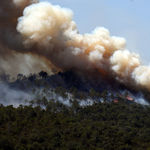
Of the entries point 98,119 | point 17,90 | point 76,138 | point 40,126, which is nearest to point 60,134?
point 76,138

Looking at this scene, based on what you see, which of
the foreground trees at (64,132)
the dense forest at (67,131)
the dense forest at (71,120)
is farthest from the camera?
the dense forest at (71,120)

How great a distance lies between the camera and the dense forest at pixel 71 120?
178 ft

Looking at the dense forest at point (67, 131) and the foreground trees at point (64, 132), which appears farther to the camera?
the dense forest at point (67, 131)

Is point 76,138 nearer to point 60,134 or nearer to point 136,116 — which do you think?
point 60,134

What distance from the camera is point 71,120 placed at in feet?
234

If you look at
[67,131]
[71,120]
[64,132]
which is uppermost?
[71,120]

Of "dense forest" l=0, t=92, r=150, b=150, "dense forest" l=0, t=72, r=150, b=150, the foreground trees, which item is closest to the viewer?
the foreground trees

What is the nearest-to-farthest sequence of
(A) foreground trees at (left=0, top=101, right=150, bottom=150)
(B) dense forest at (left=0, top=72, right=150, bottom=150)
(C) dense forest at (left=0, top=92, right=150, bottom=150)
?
(A) foreground trees at (left=0, top=101, right=150, bottom=150), (C) dense forest at (left=0, top=92, right=150, bottom=150), (B) dense forest at (left=0, top=72, right=150, bottom=150)

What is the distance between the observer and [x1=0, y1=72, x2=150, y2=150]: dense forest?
54.4 m

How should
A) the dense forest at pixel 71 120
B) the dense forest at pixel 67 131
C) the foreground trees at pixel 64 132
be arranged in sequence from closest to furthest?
the foreground trees at pixel 64 132 < the dense forest at pixel 67 131 < the dense forest at pixel 71 120

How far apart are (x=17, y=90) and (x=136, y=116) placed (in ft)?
141

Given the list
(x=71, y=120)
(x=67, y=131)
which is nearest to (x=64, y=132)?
(x=67, y=131)

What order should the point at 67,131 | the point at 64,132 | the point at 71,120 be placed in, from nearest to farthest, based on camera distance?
the point at 64,132, the point at 67,131, the point at 71,120

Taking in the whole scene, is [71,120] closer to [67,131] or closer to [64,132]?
[67,131]
